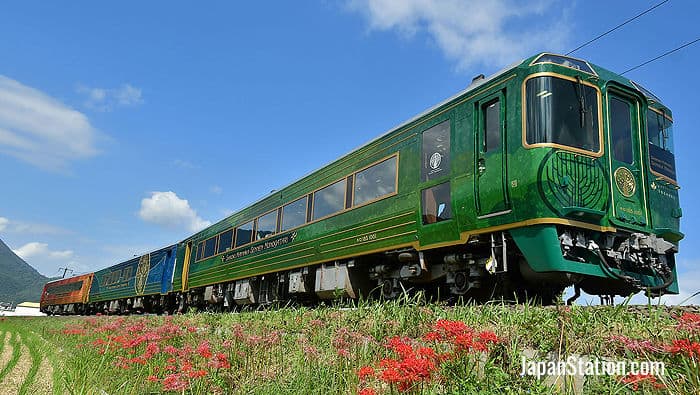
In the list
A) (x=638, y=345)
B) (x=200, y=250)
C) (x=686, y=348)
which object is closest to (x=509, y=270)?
(x=638, y=345)

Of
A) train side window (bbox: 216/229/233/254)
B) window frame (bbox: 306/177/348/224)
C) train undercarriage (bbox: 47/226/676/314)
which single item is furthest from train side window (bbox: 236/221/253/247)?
train undercarriage (bbox: 47/226/676/314)

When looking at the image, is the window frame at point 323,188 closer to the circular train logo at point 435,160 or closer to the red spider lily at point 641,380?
the circular train logo at point 435,160

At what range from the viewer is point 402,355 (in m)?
2.97

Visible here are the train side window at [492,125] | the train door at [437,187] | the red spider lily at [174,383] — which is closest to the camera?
the red spider lily at [174,383]

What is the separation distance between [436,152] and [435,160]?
4.8 inches

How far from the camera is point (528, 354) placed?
3.05 meters

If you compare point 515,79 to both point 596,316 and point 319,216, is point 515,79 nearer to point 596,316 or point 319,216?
point 596,316

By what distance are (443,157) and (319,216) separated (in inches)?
→ 145

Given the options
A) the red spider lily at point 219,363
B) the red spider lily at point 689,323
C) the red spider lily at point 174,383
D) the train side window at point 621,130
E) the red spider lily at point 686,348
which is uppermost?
the train side window at point 621,130

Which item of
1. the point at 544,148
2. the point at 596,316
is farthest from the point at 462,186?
the point at 596,316

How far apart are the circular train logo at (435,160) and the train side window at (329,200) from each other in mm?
2409

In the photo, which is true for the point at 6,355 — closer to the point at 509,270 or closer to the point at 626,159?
the point at 509,270

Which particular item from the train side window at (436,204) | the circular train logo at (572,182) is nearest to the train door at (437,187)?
the train side window at (436,204)

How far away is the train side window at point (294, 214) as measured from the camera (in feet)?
35.7
